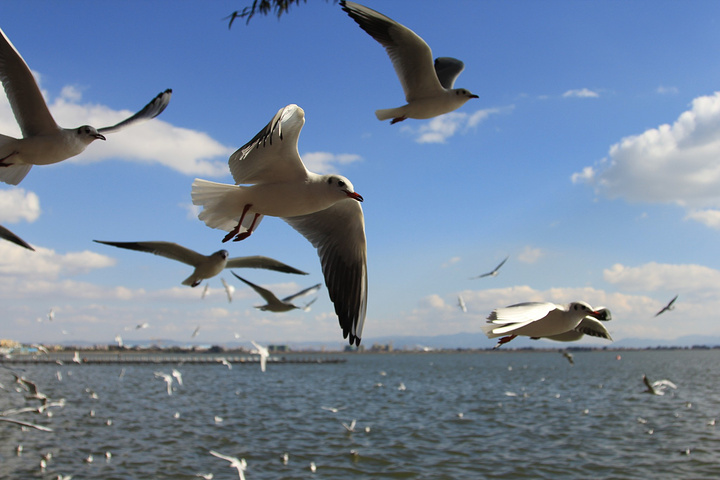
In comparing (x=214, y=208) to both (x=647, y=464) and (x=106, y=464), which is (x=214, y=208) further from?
(x=647, y=464)

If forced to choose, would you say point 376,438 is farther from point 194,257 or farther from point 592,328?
point 592,328

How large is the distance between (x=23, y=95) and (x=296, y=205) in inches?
63.8

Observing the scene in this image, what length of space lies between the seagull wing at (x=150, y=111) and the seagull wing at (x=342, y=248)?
1.18 metres

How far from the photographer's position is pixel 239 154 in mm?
2217

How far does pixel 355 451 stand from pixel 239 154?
747 inches

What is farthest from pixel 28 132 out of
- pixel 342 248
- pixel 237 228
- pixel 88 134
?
pixel 342 248

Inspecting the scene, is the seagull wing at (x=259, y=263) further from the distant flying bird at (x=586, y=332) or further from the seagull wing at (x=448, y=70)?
the distant flying bird at (x=586, y=332)

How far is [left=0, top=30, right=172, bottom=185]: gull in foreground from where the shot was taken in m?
2.72

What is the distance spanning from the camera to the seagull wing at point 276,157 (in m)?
2.23

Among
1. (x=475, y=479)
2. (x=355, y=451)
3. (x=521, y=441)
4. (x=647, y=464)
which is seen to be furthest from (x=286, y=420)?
(x=647, y=464)

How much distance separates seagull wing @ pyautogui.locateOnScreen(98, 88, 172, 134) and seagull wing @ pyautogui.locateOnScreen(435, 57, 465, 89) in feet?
10.5

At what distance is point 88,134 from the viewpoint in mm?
2773

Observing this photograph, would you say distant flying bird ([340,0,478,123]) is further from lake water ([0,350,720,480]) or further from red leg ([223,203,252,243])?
lake water ([0,350,720,480])

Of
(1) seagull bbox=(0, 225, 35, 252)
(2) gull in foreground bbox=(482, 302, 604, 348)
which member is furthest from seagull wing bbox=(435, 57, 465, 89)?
(2) gull in foreground bbox=(482, 302, 604, 348)
